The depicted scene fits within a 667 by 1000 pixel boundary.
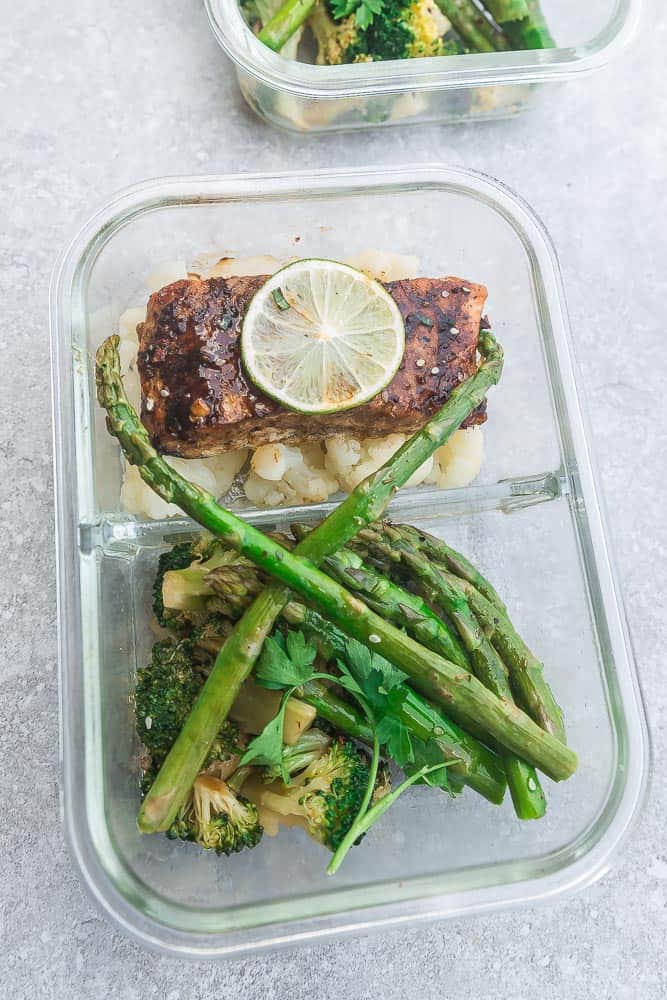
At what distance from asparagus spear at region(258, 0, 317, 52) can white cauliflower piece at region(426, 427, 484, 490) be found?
1230mm

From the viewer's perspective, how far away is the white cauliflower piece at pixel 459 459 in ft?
7.97

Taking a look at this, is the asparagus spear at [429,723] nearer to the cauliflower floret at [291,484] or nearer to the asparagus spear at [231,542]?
the asparagus spear at [231,542]

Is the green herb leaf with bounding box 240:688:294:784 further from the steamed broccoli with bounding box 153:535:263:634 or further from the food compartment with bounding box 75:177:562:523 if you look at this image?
the food compartment with bounding box 75:177:562:523

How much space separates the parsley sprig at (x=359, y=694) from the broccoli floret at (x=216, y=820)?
0.10m

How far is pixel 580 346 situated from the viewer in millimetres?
2850

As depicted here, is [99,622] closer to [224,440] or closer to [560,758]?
[224,440]

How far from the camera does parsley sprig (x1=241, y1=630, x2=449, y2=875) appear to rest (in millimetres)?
2039

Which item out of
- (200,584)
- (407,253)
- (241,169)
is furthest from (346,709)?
(241,169)

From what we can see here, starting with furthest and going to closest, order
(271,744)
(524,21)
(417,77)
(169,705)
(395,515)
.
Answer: (524,21) < (417,77) < (395,515) < (169,705) < (271,744)

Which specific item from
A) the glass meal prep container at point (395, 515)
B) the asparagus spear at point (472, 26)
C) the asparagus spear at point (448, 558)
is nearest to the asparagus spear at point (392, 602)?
the asparagus spear at point (448, 558)

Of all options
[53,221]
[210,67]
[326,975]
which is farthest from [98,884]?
[210,67]

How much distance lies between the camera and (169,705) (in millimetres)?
2141

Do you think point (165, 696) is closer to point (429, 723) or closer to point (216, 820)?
point (216, 820)

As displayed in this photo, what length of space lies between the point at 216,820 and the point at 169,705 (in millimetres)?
278
